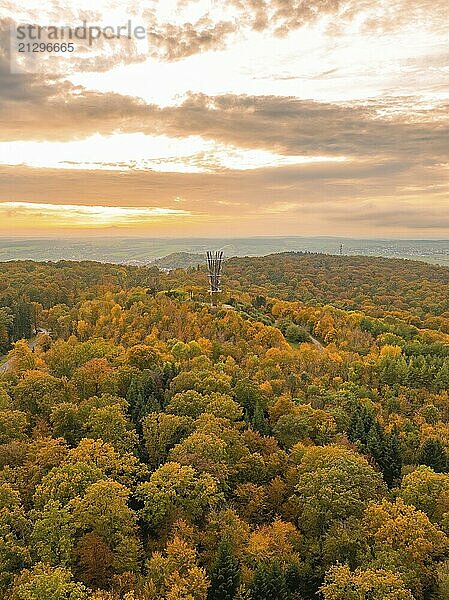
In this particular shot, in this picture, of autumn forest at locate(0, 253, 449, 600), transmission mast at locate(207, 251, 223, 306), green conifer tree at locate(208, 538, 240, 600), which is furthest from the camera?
transmission mast at locate(207, 251, 223, 306)

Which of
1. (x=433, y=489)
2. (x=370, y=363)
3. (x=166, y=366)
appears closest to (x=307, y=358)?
(x=370, y=363)

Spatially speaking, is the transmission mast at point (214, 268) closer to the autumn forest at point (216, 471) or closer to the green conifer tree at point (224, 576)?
the autumn forest at point (216, 471)

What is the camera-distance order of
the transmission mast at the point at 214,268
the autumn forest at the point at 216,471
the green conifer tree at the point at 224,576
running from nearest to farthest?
the green conifer tree at the point at 224,576, the autumn forest at the point at 216,471, the transmission mast at the point at 214,268

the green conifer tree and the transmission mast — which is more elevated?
the transmission mast

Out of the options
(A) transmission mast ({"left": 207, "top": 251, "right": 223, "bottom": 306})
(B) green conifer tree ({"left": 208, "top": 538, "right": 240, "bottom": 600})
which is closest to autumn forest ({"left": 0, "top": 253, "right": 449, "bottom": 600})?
(B) green conifer tree ({"left": 208, "top": 538, "right": 240, "bottom": 600})

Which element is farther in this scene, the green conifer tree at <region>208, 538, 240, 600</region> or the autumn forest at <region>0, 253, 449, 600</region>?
the autumn forest at <region>0, 253, 449, 600</region>

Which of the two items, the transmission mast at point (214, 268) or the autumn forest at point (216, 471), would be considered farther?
the transmission mast at point (214, 268)

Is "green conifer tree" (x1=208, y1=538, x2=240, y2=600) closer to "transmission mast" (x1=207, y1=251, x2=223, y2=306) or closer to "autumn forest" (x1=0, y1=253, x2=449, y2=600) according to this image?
"autumn forest" (x1=0, y1=253, x2=449, y2=600)

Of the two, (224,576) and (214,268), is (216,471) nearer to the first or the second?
(224,576)

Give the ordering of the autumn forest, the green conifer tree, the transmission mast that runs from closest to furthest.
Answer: the green conifer tree < the autumn forest < the transmission mast

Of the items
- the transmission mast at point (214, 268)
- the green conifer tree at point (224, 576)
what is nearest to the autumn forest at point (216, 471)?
the green conifer tree at point (224, 576)
